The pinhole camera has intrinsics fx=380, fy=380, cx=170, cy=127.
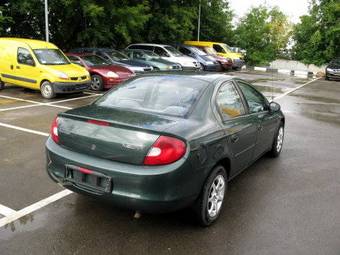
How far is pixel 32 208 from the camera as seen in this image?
411cm

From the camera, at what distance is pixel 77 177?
11.8ft

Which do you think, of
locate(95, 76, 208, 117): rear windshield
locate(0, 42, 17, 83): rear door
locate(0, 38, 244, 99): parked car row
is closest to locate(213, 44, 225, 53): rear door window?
locate(0, 38, 244, 99): parked car row

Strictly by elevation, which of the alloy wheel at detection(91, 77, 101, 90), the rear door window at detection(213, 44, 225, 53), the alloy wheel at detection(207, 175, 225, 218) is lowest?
the alloy wheel at detection(207, 175, 225, 218)

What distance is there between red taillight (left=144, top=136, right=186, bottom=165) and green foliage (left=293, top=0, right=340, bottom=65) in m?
29.1

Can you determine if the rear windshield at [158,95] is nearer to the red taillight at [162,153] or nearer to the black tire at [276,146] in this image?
the red taillight at [162,153]

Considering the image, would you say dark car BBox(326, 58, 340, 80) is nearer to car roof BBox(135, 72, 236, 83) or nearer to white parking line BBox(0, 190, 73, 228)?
car roof BBox(135, 72, 236, 83)

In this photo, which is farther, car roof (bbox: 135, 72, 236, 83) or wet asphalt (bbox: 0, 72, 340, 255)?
car roof (bbox: 135, 72, 236, 83)

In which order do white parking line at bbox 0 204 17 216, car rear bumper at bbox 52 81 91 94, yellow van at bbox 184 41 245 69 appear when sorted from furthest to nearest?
yellow van at bbox 184 41 245 69, car rear bumper at bbox 52 81 91 94, white parking line at bbox 0 204 17 216

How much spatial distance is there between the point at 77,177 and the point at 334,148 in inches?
209

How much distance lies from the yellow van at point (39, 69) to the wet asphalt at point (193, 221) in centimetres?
537

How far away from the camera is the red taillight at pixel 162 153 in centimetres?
330

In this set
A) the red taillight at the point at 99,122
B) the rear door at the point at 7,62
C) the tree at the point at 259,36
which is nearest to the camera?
the red taillight at the point at 99,122

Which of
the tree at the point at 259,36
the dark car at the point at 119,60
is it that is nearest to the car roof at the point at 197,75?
the dark car at the point at 119,60

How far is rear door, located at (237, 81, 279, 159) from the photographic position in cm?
493
